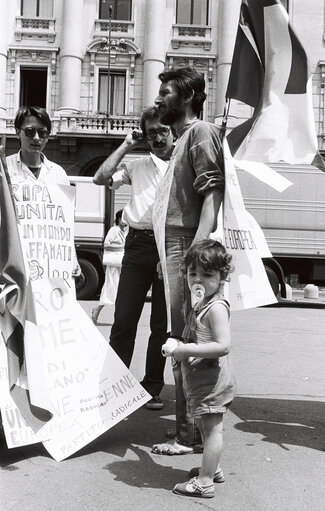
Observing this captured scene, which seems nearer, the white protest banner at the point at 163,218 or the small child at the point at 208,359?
the small child at the point at 208,359

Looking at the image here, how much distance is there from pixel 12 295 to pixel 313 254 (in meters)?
15.1

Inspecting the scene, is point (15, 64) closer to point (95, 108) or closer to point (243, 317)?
point (95, 108)

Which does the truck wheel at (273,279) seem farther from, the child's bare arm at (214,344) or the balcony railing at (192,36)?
the balcony railing at (192,36)

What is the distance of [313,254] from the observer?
17.8m

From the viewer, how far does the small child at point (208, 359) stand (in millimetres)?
3000

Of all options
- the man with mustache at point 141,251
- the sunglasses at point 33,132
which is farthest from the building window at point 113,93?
the sunglasses at point 33,132

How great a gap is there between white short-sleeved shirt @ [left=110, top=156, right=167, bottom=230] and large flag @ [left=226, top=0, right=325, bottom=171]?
33.8 inches

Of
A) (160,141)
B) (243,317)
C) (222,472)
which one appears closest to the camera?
(222,472)

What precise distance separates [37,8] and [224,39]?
7861mm

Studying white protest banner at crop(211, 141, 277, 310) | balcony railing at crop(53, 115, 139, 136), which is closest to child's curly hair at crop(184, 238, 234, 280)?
white protest banner at crop(211, 141, 277, 310)

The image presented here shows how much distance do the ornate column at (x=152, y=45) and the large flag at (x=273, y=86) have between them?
75.0ft

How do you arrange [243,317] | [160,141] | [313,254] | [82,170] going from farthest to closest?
[82,170] → [313,254] → [243,317] → [160,141]

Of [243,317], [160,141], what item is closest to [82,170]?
[243,317]

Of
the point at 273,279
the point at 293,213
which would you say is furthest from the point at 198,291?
the point at 293,213
